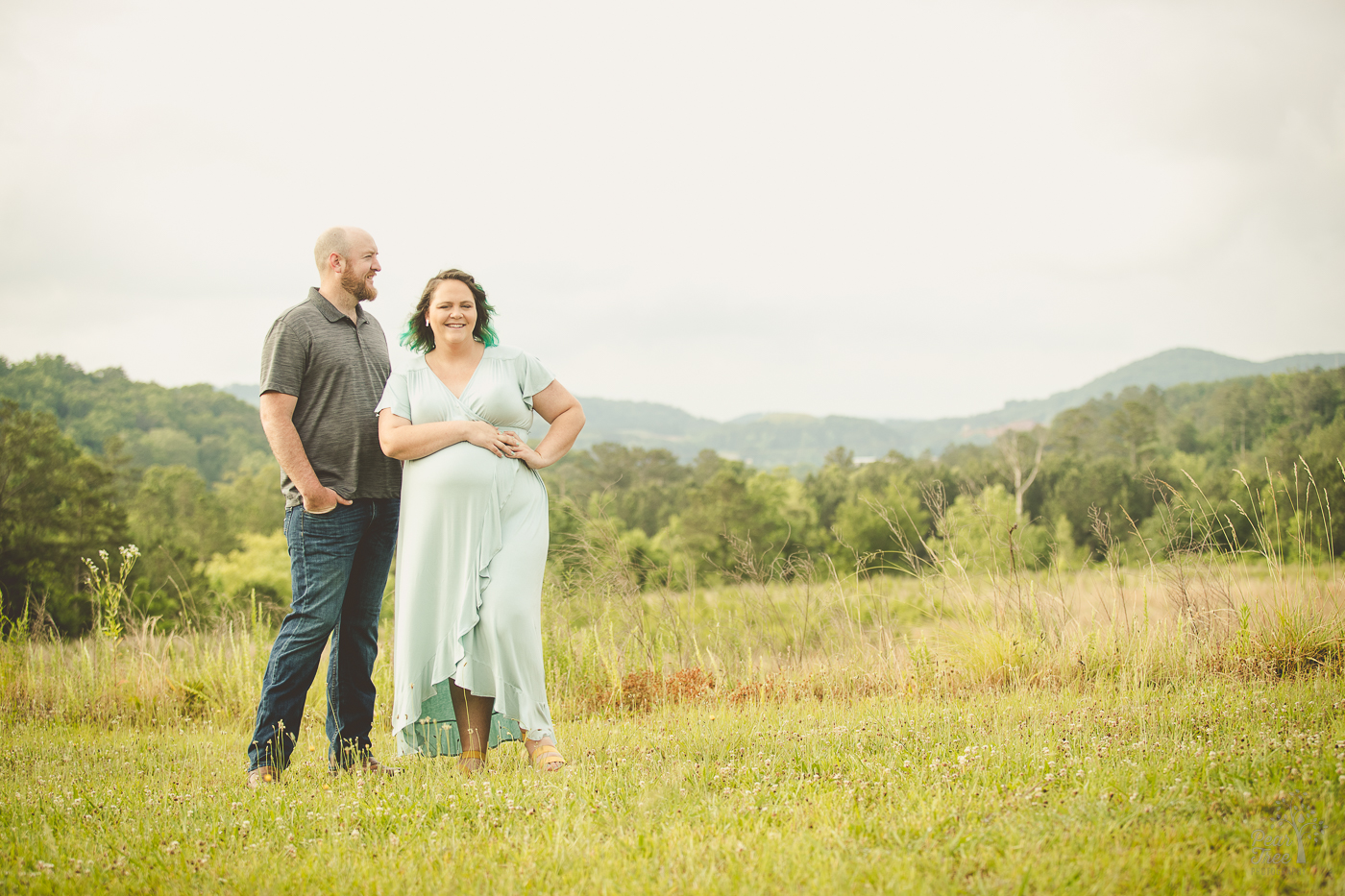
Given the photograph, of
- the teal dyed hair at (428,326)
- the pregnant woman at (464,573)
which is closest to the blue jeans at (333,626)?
the pregnant woman at (464,573)

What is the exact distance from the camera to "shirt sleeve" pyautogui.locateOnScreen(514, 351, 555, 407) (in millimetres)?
3826

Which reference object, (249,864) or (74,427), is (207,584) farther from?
(74,427)

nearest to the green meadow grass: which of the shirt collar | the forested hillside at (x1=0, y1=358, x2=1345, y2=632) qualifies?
the forested hillside at (x1=0, y1=358, x2=1345, y2=632)

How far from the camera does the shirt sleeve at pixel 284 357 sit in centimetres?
359

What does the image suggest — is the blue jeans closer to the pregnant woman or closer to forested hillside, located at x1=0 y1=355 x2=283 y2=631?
the pregnant woman

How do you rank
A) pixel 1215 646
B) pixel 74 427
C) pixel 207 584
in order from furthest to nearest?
1. pixel 74 427
2. pixel 207 584
3. pixel 1215 646

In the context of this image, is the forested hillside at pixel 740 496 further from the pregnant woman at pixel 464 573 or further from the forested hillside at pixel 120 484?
the pregnant woman at pixel 464 573

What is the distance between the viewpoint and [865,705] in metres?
4.49

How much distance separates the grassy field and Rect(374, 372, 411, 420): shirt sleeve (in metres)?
1.47

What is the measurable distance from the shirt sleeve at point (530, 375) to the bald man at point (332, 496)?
0.68m

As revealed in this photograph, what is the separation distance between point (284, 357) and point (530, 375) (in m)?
1.06

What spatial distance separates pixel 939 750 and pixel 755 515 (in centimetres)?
4259

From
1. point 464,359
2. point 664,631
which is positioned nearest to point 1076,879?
point 464,359

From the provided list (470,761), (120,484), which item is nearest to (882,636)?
(470,761)
